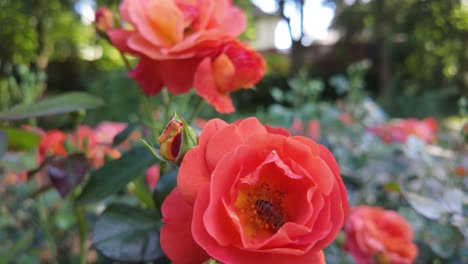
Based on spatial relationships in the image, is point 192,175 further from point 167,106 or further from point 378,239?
point 378,239

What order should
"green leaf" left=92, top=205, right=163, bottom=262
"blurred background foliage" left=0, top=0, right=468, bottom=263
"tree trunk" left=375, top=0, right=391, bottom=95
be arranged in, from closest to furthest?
"green leaf" left=92, top=205, right=163, bottom=262, "blurred background foliage" left=0, top=0, right=468, bottom=263, "tree trunk" left=375, top=0, right=391, bottom=95

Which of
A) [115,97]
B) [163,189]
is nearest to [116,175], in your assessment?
[163,189]

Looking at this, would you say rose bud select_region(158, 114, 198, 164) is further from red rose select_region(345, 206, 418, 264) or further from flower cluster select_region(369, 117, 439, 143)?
flower cluster select_region(369, 117, 439, 143)

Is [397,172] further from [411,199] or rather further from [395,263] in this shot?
[411,199]

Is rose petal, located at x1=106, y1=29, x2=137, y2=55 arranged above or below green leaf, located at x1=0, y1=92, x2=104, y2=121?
above

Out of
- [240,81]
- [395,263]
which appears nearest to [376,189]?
[395,263]

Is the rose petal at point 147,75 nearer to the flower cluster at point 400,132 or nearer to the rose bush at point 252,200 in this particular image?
the rose bush at point 252,200

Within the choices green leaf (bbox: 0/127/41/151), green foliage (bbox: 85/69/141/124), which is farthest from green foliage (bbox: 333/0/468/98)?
green leaf (bbox: 0/127/41/151)
